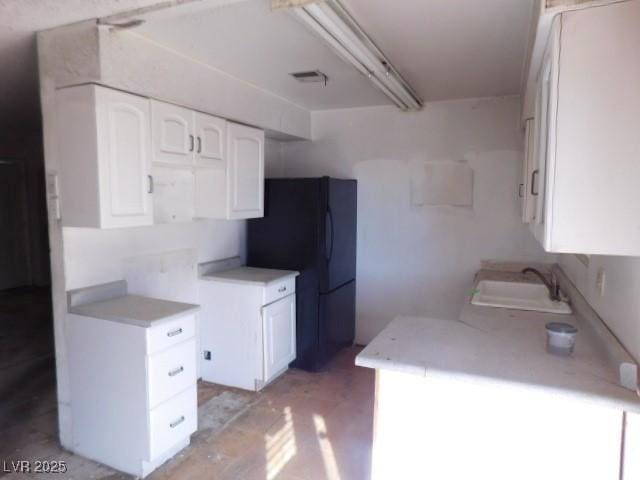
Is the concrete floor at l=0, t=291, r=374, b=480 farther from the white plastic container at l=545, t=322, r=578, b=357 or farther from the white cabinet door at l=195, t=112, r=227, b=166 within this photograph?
the white cabinet door at l=195, t=112, r=227, b=166

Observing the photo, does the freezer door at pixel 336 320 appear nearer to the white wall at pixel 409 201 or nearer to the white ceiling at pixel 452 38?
the white wall at pixel 409 201

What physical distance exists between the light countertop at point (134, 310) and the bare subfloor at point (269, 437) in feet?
2.63

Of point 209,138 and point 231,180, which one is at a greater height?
point 209,138

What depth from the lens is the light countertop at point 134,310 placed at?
2166 millimetres

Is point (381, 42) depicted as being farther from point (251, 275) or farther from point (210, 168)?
point (251, 275)

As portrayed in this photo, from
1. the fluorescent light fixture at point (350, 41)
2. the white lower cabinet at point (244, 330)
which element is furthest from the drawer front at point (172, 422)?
the fluorescent light fixture at point (350, 41)

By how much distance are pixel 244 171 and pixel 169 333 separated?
1.36 metres

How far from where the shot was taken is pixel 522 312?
7.29 feet

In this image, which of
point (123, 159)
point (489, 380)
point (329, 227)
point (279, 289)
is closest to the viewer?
point (489, 380)

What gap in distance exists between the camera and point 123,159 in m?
2.16

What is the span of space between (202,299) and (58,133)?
1.54 meters

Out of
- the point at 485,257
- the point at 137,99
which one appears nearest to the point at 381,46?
the point at 137,99

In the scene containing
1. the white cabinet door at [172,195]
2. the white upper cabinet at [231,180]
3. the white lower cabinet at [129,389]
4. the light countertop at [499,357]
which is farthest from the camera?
the white upper cabinet at [231,180]

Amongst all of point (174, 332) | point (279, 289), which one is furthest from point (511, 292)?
point (174, 332)
